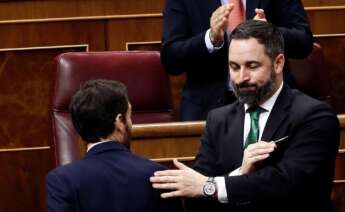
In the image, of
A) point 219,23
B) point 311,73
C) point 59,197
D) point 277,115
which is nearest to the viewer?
point 59,197

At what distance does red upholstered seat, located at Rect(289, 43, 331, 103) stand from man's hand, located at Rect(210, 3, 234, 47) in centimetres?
23

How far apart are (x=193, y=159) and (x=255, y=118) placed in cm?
15

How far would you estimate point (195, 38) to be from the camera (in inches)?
53.0

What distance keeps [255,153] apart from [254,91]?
87 mm

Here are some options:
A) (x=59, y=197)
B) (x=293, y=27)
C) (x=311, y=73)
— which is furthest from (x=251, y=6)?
(x=59, y=197)

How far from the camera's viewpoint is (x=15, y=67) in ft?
5.31

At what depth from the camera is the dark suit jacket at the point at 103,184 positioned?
925mm

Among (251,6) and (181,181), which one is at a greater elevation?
(251,6)

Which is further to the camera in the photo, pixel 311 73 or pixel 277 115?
pixel 311 73

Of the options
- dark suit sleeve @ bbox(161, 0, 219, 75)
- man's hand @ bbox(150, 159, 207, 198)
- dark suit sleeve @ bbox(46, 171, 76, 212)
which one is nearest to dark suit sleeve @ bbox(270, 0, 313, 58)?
dark suit sleeve @ bbox(161, 0, 219, 75)

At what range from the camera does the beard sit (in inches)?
41.2

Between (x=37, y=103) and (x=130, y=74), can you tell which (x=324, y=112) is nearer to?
(x=130, y=74)

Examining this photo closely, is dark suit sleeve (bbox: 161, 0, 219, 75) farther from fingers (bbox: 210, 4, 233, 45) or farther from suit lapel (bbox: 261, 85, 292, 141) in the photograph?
suit lapel (bbox: 261, 85, 292, 141)

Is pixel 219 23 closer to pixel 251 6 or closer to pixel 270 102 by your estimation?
pixel 251 6
